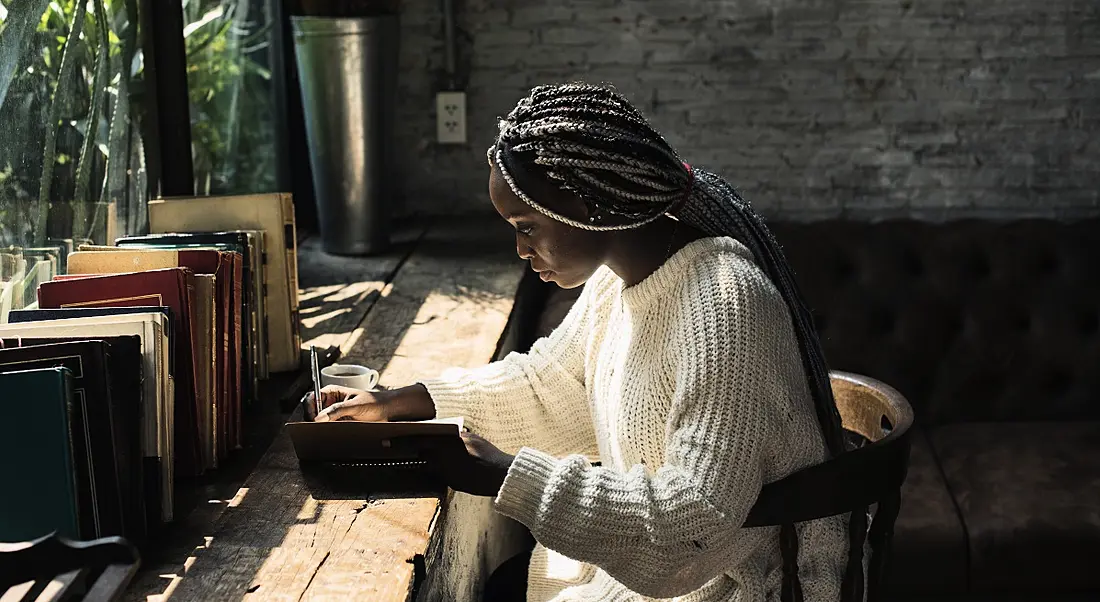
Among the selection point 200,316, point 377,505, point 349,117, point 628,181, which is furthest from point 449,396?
point 349,117

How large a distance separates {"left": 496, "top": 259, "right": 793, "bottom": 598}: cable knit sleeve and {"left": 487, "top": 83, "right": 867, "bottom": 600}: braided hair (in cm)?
13

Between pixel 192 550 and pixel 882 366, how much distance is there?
1987 millimetres

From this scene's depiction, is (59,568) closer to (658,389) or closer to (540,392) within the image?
(658,389)

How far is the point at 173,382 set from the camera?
162 centimetres

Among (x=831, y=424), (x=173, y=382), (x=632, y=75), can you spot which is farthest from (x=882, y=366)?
(x=173, y=382)

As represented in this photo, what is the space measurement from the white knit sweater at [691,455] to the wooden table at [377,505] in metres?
0.18

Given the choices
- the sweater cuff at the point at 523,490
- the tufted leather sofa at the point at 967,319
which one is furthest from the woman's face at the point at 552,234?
the tufted leather sofa at the point at 967,319

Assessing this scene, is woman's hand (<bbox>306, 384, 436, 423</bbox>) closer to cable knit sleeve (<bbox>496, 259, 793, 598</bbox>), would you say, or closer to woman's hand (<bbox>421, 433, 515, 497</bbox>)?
woman's hand (<bbox>421, 433, 515, 497</bbox>)

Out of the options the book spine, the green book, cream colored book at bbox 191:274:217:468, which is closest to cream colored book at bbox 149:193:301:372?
the book spine

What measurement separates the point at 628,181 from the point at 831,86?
84.5 inches

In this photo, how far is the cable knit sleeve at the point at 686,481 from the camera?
4.55 ft

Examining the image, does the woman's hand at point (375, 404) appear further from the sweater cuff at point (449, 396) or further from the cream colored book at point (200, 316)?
the cream colored book at point (200, 316)

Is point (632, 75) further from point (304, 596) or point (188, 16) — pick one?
point (304, 596)

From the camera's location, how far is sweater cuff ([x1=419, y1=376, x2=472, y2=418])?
1793 mm
